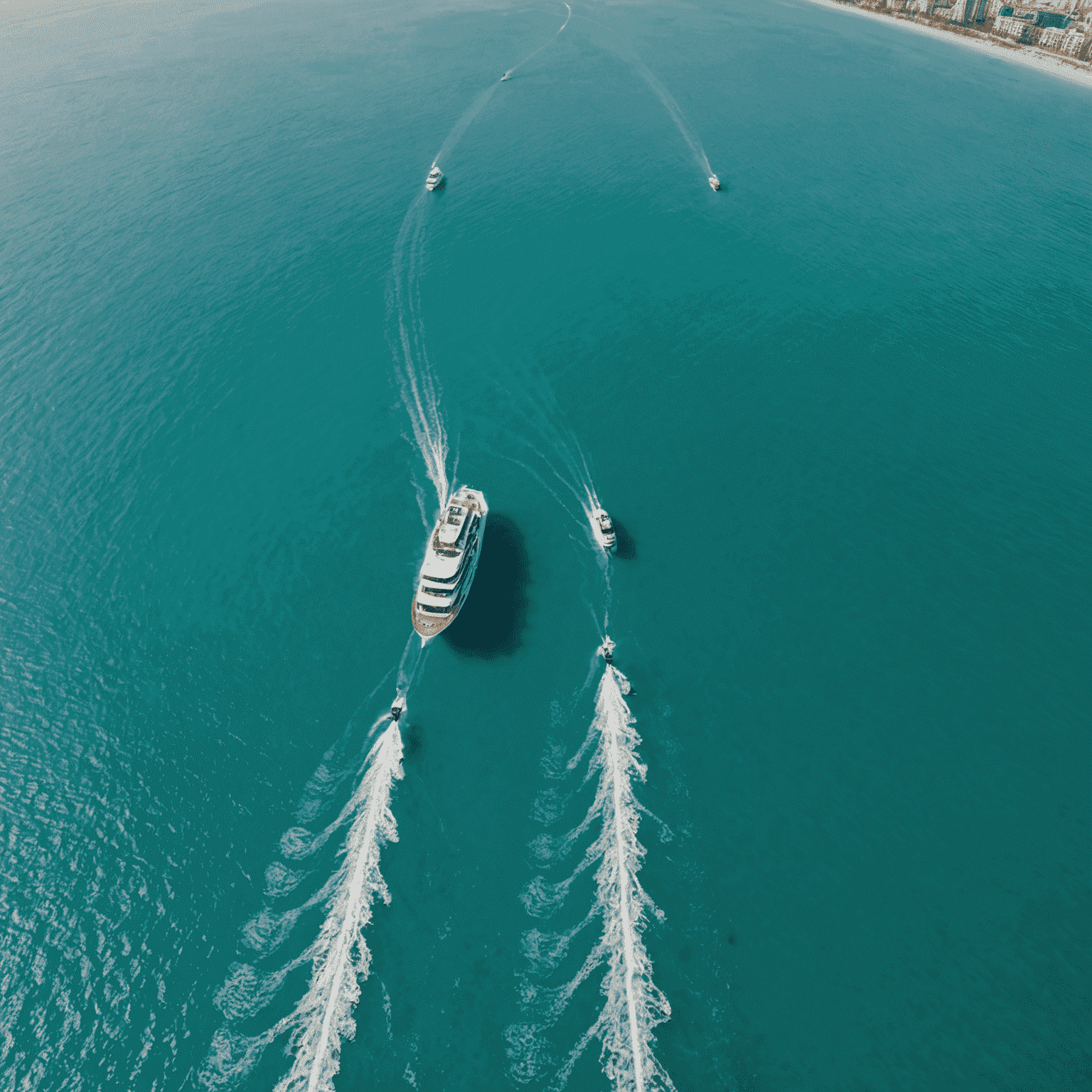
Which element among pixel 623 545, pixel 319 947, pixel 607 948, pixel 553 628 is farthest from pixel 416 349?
pixel 607 948

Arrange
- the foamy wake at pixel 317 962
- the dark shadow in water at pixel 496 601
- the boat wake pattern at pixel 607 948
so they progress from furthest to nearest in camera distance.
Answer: the dark shadow in water at pixel 496 601 → the foamy wake at pixel 317 962 → the boat wake pattern at pixel 607 948

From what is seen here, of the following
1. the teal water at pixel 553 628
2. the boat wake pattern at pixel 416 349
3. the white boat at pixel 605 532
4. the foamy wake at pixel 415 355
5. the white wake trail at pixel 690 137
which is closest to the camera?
the teal water at pixel 553 628

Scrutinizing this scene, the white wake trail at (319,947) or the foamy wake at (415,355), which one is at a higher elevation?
→ the foamy wake at (415,355)

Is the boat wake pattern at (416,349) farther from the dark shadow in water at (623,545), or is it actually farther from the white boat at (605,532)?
the dark shadow in water at (623,545)

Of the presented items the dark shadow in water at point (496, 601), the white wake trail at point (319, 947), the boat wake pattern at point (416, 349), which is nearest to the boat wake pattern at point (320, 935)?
the white wake trail at point (319, 947)

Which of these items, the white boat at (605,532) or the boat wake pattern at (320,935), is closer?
the boat wake pattern at (320,935)

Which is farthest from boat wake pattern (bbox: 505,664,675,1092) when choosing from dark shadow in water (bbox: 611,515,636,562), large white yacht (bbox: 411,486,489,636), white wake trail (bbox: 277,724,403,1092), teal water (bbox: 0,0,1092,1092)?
dark shadow in water (bbox: 611,515,636,562)

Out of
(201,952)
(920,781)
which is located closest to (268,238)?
(201,952)
